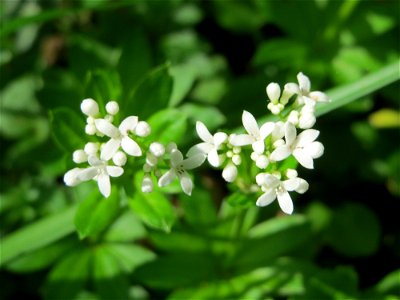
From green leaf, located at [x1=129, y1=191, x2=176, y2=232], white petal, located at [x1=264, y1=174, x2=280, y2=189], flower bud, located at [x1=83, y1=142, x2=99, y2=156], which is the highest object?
flower bud, located at [x1=83, y1=142, x2=99, y2=156]

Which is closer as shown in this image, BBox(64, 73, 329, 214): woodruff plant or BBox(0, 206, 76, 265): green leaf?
BBox(64, 73, 329, 214): woodruff plant

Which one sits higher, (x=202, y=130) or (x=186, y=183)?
(x=202, y=130)

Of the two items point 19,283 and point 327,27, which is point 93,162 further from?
point 327,27

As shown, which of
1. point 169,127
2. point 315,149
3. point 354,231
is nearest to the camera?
point 315,149

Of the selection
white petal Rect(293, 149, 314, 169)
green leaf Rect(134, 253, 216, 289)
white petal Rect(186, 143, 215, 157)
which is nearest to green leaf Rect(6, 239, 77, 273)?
green leaf Rect(134, 253, 216, 289)

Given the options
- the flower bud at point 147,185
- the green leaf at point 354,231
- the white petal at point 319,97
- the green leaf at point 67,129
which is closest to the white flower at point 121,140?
the flower bud at point 147,185

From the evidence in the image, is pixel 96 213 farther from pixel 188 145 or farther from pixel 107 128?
pixel 188 145

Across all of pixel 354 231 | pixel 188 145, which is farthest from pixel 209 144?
pixel 354 231

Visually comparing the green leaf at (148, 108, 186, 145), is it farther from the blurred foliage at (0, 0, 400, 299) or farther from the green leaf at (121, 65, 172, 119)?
the green leaf at (121, 65, 172, 119)
